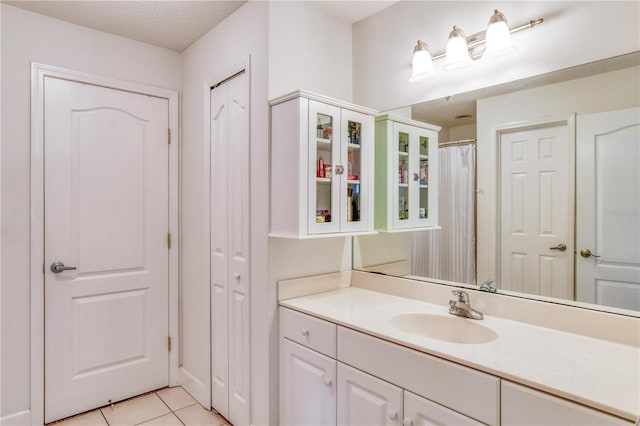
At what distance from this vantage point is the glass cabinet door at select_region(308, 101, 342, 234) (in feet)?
6.01

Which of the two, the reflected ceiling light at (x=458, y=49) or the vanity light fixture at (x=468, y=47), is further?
the reflected ceiling light at (x=458, y=49)

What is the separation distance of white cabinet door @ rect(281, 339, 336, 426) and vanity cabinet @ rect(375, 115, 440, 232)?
82cm

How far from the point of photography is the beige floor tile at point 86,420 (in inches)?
89.6

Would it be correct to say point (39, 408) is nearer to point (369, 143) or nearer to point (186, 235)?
point (186, 235)

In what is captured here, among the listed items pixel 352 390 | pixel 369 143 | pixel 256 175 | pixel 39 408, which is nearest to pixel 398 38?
pixel 369 143

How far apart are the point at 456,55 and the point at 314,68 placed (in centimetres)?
79

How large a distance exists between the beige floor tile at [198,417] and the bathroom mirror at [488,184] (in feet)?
4.25

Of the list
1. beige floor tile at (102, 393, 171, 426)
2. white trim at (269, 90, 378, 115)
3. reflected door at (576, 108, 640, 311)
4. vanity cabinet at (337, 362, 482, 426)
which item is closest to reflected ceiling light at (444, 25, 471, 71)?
white trim at (269, 90, 378, 115)

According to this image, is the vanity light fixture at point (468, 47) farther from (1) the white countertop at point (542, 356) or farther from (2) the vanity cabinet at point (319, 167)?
(1) the white countertop at point (542, 356)

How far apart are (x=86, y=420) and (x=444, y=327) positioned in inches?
88.7

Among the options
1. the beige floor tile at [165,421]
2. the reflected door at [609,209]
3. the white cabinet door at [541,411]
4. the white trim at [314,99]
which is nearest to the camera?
the white cabinet door at [541,411]

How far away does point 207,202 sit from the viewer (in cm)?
245

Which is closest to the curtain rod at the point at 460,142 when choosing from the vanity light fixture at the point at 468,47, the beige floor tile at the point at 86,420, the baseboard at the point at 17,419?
the vanity light fixture at the point at 468,47

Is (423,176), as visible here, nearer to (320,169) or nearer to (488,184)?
(488,184)
